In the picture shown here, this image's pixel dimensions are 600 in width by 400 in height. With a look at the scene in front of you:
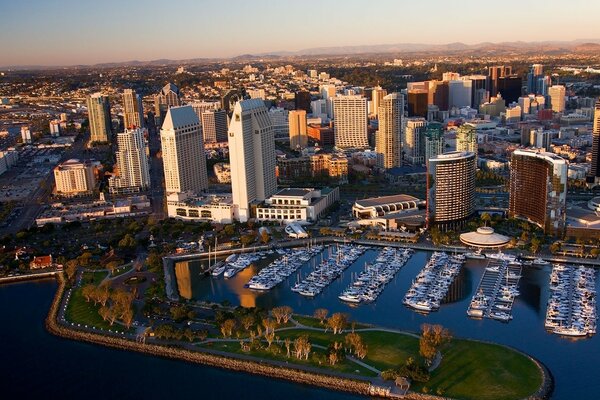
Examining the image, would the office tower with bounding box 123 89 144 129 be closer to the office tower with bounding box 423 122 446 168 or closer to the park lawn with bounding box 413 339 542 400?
the office tower with bounding box 423 122 446 168

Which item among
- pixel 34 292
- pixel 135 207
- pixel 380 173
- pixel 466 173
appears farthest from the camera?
pixel 380 173

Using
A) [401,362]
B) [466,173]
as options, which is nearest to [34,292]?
[401,362]

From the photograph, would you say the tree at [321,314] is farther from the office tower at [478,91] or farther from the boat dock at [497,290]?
the office tower at [478,91]

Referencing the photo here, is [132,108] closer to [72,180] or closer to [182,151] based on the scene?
[72,180]

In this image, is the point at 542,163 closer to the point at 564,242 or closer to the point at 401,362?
the point at 564,242

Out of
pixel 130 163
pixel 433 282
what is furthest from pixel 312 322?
A: pixel 130 163

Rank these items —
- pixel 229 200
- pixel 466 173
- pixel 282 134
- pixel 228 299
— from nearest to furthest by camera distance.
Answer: pixel 228 299, pixel 466 173, pixel 229 200, pixel 282 134
